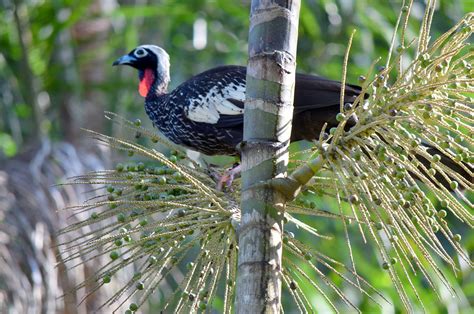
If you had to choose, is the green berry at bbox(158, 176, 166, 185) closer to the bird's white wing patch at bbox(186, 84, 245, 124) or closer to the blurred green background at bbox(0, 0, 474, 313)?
the bird's white wing patch at bbox(186, 84, 245, 124)

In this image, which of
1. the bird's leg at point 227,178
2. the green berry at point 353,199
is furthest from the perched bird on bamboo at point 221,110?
the green berry at point 353,199

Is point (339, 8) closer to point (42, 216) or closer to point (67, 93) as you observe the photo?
point (67, 93)

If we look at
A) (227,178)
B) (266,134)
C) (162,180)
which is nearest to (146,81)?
(227,178)

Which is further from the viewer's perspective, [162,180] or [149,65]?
[149,65]

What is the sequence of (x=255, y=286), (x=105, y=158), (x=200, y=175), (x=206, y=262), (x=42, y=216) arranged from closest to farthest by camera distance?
(x=255, y=286), (x=206, y=262), (x=200, y=175), (x=42, y=216), (x=105, y=158)

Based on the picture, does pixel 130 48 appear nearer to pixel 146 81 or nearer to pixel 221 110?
pixel 146 81

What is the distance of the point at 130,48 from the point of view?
6.61 m

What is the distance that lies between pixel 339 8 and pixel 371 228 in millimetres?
5002

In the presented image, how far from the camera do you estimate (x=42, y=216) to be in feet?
14.3

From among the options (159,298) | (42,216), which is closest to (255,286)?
(42,216)

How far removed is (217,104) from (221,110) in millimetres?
28

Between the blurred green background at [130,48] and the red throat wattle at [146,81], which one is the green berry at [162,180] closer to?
the red throat wattle at [146,81]

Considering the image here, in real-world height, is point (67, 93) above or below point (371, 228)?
above

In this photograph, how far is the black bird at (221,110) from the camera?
328cm
